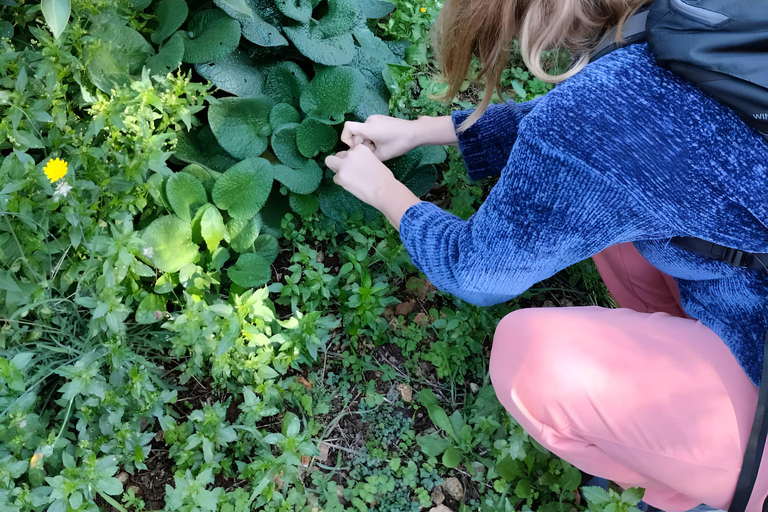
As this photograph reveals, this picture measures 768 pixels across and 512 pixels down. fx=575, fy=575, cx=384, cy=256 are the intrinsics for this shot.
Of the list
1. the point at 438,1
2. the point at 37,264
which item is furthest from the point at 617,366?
the point at 438,1

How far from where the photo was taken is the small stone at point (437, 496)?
1.47m

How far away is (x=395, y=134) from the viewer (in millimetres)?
1585

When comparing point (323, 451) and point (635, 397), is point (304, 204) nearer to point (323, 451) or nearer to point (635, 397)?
point (323, 451)

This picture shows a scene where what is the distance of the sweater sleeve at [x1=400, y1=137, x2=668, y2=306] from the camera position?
0.91 m

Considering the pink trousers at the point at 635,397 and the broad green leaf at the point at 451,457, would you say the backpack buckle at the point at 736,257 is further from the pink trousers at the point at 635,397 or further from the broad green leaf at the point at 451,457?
the broad green leaf at the point at 451,457

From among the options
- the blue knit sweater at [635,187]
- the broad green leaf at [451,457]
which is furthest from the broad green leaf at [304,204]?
the broad green leaf at [451,457]

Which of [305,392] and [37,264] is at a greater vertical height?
[37,264]

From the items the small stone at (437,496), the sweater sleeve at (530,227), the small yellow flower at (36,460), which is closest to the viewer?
the sweater sleeve at (530,227)

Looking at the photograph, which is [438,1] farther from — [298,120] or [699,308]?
[699,308]

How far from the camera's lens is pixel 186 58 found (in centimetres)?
154

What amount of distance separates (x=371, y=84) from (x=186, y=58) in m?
0.55

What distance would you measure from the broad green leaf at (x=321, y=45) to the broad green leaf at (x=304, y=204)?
0.39 metres

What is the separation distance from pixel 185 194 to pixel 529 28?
0.91 meters

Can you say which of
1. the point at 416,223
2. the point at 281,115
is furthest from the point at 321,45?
the point at 416,223
